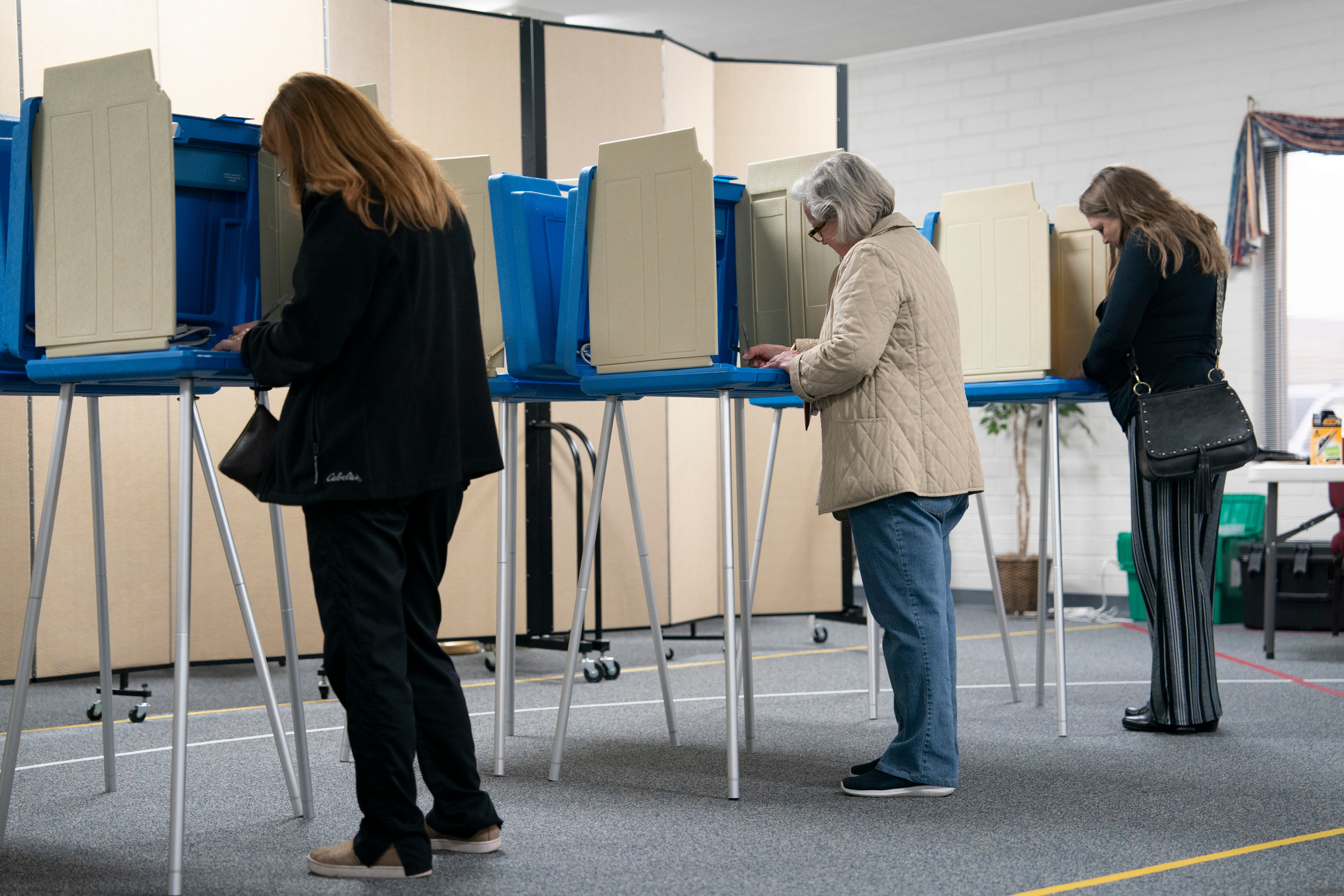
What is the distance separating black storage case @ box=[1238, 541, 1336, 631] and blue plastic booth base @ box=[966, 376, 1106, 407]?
2267mm

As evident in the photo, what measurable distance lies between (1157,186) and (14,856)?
2835 millimetres

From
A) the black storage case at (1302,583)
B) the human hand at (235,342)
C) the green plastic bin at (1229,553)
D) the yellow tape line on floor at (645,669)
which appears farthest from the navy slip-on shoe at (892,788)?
the green plastic bin at (1229,553)

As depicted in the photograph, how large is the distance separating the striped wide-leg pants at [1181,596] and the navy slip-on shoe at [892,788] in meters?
0.94

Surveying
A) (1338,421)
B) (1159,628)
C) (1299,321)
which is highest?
(1299,321)

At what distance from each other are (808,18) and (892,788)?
4916 mm

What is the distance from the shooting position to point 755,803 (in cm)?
243

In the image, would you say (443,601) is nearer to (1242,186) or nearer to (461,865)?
(461,865)

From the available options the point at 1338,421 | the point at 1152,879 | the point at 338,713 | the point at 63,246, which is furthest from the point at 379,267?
the point at 1338,421

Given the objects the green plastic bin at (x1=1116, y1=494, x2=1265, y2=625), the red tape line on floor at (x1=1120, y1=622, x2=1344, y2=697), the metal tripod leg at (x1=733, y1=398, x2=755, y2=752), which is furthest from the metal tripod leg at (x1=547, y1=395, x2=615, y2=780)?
the green plastic bin at (x1=1116, y1=494, x2=1265, y2=625)

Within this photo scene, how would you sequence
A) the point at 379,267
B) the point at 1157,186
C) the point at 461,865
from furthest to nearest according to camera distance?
1. the point at 1157,186
2. the point at 461,865
3. the point at 379,267

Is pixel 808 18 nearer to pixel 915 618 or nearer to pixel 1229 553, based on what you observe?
pixel 1229 553

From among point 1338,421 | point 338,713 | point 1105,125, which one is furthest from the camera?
point 1105,125

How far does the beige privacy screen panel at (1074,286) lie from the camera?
332 centimetres

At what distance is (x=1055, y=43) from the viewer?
21.5 ft
